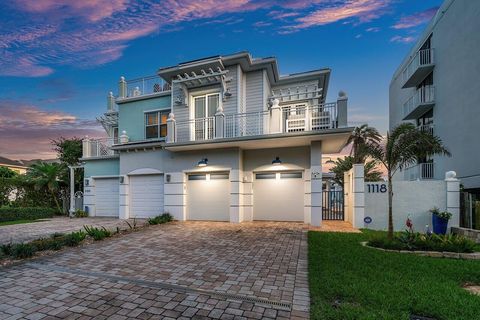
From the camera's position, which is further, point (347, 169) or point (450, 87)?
point (347, 169)

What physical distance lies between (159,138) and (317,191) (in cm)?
935

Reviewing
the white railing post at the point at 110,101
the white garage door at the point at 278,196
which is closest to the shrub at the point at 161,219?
the white garage door at the point at 278,196

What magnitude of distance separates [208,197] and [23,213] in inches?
478

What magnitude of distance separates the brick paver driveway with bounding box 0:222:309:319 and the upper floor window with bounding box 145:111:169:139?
7905 mm

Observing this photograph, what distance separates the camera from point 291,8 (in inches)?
406

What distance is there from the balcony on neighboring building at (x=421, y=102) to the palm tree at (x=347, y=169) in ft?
15.9

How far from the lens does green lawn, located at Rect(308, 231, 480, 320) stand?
10.4 feet

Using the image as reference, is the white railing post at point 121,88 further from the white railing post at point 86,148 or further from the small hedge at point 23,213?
the small hedge at point 23,213

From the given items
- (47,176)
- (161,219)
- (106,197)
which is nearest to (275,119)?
(161,219)

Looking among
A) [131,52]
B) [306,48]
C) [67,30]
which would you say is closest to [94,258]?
[67,30]

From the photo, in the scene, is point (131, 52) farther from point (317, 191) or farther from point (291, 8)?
point (317, 191)

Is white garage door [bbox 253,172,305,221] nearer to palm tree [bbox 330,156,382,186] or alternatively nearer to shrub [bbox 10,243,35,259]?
shrub [bbox 10,243,35,259]

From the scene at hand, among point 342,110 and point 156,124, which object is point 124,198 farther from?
point 342,110

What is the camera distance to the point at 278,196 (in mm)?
A: 11383
